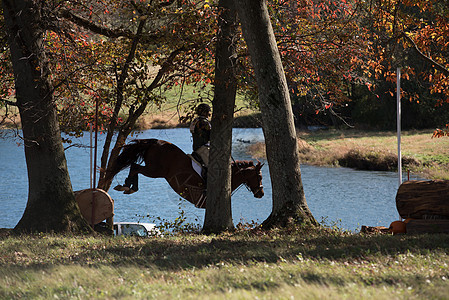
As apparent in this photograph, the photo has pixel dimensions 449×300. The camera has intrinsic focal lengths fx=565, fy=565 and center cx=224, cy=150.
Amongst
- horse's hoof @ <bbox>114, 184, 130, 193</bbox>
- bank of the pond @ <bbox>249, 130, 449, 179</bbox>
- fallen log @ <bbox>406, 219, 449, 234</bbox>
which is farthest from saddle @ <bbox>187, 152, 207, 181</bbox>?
bank of the pond @ <bbox>249, 130, 449, 179</bbox>

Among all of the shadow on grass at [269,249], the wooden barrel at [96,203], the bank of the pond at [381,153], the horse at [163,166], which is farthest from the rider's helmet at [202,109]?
the bank of the pond at [381,153]

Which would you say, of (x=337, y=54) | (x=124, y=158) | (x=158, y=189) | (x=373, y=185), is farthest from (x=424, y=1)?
(x=158, y=189)

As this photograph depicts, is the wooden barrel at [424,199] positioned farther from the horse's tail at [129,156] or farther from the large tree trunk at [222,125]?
the horse's tail at [129,156]

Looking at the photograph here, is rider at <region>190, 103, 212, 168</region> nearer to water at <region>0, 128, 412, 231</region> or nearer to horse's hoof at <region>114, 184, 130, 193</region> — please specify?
horse's hoof at <region>114, 184, 130, 193</region>

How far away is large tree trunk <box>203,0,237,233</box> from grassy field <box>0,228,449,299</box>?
257 centimetres

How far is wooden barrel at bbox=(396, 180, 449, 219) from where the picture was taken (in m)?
9.95

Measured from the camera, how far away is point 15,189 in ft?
93.9

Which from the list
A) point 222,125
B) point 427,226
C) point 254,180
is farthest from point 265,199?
point 427,226

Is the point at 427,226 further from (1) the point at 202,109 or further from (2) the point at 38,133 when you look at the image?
(2) the point at 38,133

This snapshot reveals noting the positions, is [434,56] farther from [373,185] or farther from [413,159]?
[413,159]

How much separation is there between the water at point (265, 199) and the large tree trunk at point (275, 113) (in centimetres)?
648

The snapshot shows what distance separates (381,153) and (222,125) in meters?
23.7

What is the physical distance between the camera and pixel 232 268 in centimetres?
678

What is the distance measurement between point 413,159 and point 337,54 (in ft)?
66.0
